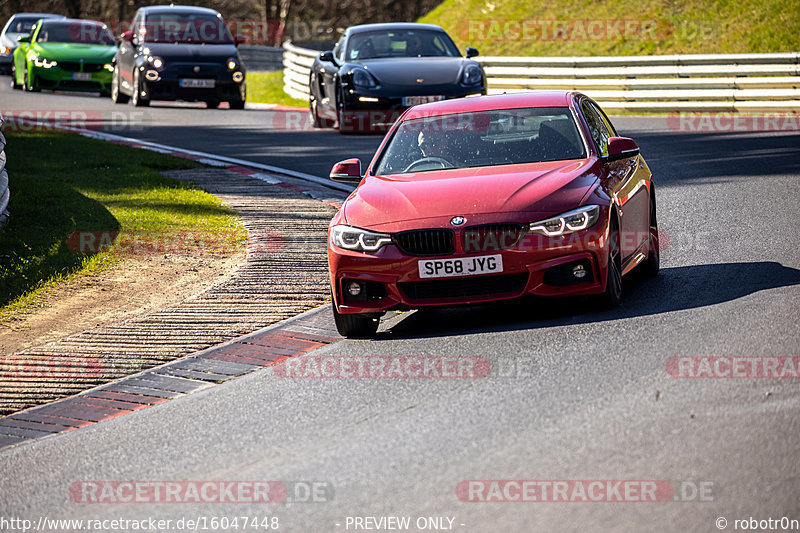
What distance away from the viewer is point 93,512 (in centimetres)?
524

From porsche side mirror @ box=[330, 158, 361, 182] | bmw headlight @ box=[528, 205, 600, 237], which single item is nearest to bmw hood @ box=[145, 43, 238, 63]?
porsche side mirror @ box=[330, 158, 361, 182]

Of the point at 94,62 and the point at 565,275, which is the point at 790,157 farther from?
the point at 94,62

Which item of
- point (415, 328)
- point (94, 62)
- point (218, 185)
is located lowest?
point (94, 62)

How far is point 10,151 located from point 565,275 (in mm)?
11825

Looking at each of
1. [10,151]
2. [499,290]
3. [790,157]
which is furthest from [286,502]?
[10,151]


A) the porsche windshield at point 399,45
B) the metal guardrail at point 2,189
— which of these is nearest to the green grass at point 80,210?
the metal guardrail at point 2,189

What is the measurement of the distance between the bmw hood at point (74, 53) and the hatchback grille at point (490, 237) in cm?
2298

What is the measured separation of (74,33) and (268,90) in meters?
5.72

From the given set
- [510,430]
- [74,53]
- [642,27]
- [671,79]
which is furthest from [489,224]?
[74,53]

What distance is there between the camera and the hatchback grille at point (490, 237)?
297 inches

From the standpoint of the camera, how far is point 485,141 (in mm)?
8781

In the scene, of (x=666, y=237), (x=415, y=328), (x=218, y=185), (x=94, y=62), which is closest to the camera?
(x=415, y=328)

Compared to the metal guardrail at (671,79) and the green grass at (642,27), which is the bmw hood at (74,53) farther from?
the green grass at (642,27)

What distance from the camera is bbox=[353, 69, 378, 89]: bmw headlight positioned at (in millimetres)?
18781
